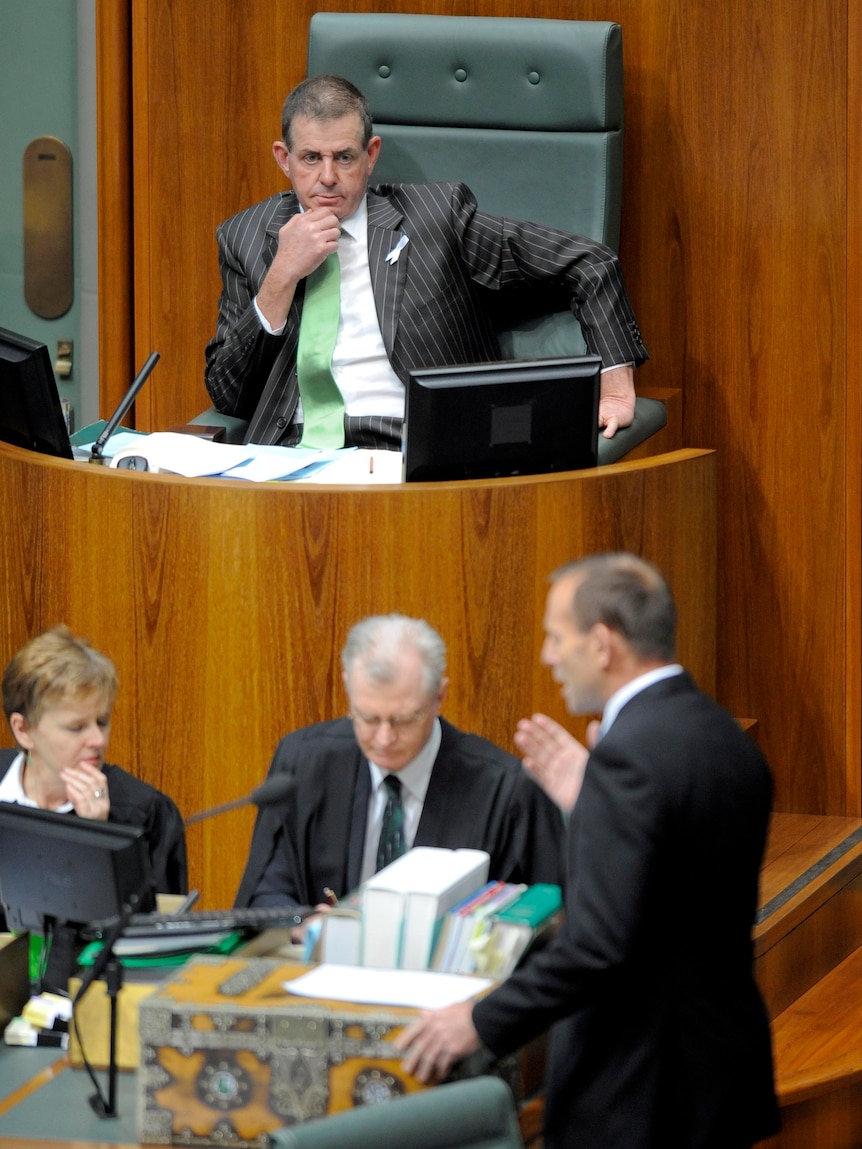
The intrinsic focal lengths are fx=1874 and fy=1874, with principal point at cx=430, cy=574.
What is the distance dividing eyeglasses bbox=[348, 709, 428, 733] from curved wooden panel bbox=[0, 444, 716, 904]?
1.95 feet

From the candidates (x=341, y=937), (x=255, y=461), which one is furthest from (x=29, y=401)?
(x=341, y=937)

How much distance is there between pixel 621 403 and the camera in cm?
335

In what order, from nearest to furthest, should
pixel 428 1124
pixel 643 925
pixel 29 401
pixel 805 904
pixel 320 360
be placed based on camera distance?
pixel 428 1124 < pixel 643 925 < pixel 29 401 < pixel 805 904 < pixel 320 360

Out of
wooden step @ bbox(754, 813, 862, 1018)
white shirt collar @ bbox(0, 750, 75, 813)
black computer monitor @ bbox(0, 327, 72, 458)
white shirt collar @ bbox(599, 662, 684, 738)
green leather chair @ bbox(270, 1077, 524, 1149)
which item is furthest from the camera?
wooden step @ bbox(754, 813, 862, 1018)

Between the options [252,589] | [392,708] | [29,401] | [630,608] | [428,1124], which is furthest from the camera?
[29,401]

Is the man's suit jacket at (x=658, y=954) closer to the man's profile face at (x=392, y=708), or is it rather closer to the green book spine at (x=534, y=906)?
the green book spine at (x=534, y=906)

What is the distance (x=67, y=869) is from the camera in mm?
2027

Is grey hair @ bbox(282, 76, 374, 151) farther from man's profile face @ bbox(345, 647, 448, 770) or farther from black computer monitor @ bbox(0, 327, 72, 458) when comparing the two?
man's profile face @ bbox(345, 647, 448, 770)

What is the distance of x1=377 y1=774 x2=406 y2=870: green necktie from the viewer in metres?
2.38

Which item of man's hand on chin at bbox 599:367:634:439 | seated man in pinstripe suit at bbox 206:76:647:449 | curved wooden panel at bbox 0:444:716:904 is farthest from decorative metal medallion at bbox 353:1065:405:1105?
seated man in pinstripe suit at bbox 206:76:647:449

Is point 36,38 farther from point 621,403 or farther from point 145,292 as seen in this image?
point 621,403

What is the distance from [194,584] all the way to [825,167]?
1.64 meters

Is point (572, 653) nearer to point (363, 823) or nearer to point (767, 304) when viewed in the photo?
point (363, 823)

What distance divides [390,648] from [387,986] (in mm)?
537
